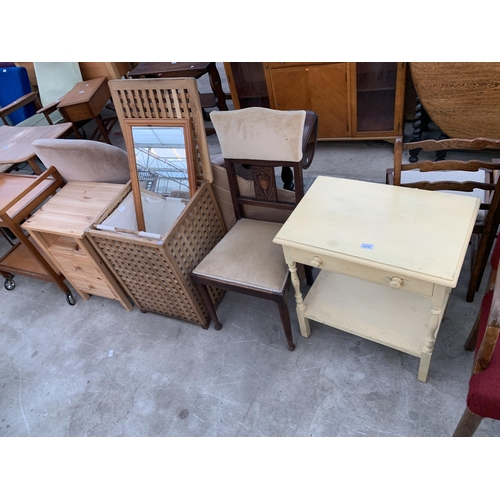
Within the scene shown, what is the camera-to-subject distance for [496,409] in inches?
43.6

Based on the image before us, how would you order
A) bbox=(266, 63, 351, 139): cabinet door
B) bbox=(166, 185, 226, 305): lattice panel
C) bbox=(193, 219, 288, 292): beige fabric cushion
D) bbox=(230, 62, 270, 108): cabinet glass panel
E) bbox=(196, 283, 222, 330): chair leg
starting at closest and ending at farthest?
bbox=(193, 219, 288, 292): beige fabric cushion, bbox=(166, 185, 226, 305): lattice panel, bbox=(196, 283, 222, 330): chair leg, bbox=(266, 63, 351, 139): cabinet door, bbox=(230, 62, 270, 108): cabinet glass panel

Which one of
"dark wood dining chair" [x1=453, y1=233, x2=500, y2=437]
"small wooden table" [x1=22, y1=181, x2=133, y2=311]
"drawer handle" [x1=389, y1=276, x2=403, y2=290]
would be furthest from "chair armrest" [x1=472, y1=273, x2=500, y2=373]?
"small wooden table" [x1=22, y1=181, x2=133, y2=311]

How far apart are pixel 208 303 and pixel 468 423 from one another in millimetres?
1245

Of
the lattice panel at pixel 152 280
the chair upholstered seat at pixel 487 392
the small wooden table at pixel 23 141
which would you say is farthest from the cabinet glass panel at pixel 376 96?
the small wooden table at pixel 23 141

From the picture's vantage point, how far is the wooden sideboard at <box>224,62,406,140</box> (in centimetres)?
269

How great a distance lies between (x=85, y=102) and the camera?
11.5 feet

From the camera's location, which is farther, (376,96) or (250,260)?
(376,96)

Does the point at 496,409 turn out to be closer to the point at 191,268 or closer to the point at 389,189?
the point at 389,189

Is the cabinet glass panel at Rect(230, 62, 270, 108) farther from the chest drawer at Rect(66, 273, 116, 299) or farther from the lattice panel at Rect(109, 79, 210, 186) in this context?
the chest drawer at Rect(66, 273, 116, 299)

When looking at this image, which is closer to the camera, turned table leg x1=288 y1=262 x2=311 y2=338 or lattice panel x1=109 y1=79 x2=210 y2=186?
turned table leg x1=288 y1=262 x2=311 y2=338

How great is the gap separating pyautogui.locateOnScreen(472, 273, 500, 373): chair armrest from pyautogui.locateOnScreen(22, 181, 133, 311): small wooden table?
5.72ft

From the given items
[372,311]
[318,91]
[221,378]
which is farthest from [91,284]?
[318,91]

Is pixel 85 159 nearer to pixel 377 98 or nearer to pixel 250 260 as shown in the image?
pixel 250 260

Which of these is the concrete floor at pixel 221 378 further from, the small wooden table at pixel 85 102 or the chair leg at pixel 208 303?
the small wooden table at pixel 85 102
